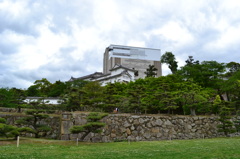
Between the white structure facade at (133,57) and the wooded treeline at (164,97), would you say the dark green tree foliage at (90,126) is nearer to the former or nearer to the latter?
the wooded treeline at (164,97)

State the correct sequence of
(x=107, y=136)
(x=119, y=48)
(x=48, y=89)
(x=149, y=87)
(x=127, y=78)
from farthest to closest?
(x=119, y=48)
(x=127, y=78)
(x=48, y=89)
(x=149, y=87)
(x=107, y=136)

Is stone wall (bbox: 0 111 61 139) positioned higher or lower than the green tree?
lower

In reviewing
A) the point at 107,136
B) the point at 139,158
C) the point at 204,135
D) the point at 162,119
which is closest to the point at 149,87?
the point at 162,119

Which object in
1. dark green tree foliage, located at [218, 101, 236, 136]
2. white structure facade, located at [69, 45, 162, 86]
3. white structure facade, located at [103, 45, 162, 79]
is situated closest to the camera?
dark green tree foliage, located at [218, 101, 236, 136]

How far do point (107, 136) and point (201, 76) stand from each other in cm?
1533

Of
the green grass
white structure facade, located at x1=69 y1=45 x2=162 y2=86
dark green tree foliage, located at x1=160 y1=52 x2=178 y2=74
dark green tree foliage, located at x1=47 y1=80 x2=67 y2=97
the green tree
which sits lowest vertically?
the green grass

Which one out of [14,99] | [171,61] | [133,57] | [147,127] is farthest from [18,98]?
[133,57]

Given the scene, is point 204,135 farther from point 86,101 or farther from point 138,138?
point 86,101

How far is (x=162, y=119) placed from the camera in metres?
19.1

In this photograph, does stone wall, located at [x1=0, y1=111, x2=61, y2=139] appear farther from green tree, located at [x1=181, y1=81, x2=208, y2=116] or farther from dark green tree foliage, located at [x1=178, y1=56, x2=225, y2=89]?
dark green tree foliage, located at [x1=178, y1=56, x2=225, y2=89]

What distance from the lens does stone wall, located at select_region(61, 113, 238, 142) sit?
55.8ft

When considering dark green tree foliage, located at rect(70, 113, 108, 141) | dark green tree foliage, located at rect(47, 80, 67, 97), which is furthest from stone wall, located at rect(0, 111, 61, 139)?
dark green tree foliage, located at rect(47, 80, 67, 97)

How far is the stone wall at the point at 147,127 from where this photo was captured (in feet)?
55.8

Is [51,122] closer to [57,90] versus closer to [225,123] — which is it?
[225,123]
